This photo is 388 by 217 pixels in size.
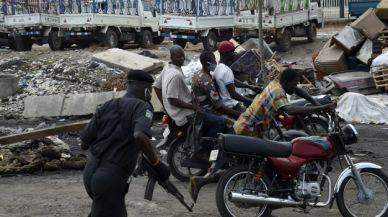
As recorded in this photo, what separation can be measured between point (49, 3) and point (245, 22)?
791 centimetres

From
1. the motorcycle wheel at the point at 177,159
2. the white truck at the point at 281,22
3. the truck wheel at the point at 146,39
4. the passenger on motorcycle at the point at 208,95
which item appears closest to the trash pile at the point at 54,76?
the truck wheel at the point at 146,39

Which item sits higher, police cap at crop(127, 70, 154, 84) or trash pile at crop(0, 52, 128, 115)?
police cap at crop(127, 70, 154, 84)

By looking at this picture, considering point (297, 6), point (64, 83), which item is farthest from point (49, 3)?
point (297, 6)

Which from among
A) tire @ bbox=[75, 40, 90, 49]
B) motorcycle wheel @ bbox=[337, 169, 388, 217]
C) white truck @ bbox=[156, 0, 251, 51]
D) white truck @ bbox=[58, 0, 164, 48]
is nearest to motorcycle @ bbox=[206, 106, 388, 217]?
motorcycle wheel @ bbox=[337, 169, 388, 217]

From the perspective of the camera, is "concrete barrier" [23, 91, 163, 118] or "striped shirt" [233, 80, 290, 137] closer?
"striped shirt" [233, 80, 290, 137]

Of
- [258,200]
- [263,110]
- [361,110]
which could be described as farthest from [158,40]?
[258,200]

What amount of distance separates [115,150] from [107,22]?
17134mm

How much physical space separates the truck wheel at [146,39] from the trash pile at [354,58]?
9.57 m

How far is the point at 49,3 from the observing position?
20.7m

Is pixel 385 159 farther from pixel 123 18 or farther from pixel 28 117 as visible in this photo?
pixel 123 18

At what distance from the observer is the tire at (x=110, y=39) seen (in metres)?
20.3

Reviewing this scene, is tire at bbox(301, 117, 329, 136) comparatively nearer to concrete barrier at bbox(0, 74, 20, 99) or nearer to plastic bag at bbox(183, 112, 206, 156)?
plastic bag at bbox(183, 112, 206, 156)

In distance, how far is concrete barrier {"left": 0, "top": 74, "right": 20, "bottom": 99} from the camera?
549 inches

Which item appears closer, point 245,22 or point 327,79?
point 327,79
